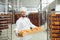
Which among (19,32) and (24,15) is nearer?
(19,32)

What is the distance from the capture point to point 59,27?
12.0ft

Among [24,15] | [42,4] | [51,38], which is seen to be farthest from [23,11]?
[42,4]

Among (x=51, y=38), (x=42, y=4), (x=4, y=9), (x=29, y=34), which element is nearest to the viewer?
(x=29, y=34)

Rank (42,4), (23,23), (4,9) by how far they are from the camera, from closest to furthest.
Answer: (23,23) < (42,4) < (4,9)

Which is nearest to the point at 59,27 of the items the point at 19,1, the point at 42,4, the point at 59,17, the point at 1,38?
the point at 59,17

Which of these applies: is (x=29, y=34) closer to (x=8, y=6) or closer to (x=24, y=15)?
(x=24, y=15)

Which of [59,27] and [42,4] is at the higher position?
[42,4]

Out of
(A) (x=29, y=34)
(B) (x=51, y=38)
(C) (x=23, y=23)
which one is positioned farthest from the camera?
(B) (x=51, y=38)

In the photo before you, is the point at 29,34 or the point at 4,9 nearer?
the point at 29,34

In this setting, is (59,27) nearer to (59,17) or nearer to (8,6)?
(59,17)

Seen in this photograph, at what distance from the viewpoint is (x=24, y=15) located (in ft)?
9.83

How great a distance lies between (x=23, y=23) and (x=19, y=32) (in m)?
0.29

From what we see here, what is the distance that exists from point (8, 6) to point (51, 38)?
348 inches

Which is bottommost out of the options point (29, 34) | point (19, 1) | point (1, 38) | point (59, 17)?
point (1, 38)
